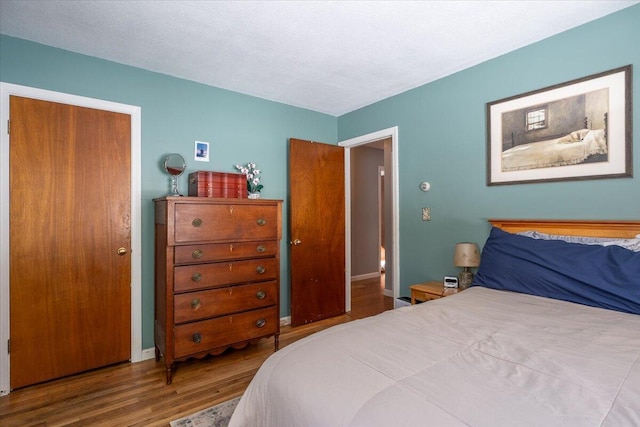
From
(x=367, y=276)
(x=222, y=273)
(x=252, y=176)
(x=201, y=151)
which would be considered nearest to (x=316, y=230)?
(x=252, y=176)

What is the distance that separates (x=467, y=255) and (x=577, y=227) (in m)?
0.72

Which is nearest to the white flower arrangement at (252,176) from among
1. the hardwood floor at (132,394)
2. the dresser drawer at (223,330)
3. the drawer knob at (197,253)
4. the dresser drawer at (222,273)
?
the dresser drawer at (222,273)

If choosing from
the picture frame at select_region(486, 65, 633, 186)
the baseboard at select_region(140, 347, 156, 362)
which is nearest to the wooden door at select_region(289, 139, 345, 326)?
the baseboard at select_region(140, 347, 156, 362)

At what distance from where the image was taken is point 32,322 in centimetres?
222

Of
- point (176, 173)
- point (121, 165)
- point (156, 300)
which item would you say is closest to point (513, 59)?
point (176, 173)

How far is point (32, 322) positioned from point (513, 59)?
4.01 metres

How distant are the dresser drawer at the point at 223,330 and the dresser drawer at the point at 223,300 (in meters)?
0.05

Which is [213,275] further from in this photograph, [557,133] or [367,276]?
[367,276]

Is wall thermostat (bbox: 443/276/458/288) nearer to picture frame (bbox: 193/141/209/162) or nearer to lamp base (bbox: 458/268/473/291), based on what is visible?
lamp base (bbox: 458/268/473/291)

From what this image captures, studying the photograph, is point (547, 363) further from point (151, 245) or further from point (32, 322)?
point (32, 322)

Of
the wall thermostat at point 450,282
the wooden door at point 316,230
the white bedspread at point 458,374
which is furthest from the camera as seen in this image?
the wooden door at point 316,230

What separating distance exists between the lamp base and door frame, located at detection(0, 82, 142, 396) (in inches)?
104

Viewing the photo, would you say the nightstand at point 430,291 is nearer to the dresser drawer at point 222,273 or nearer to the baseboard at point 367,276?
the dresser drawer at point 222,273

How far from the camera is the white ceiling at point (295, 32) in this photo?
1.88 metres
